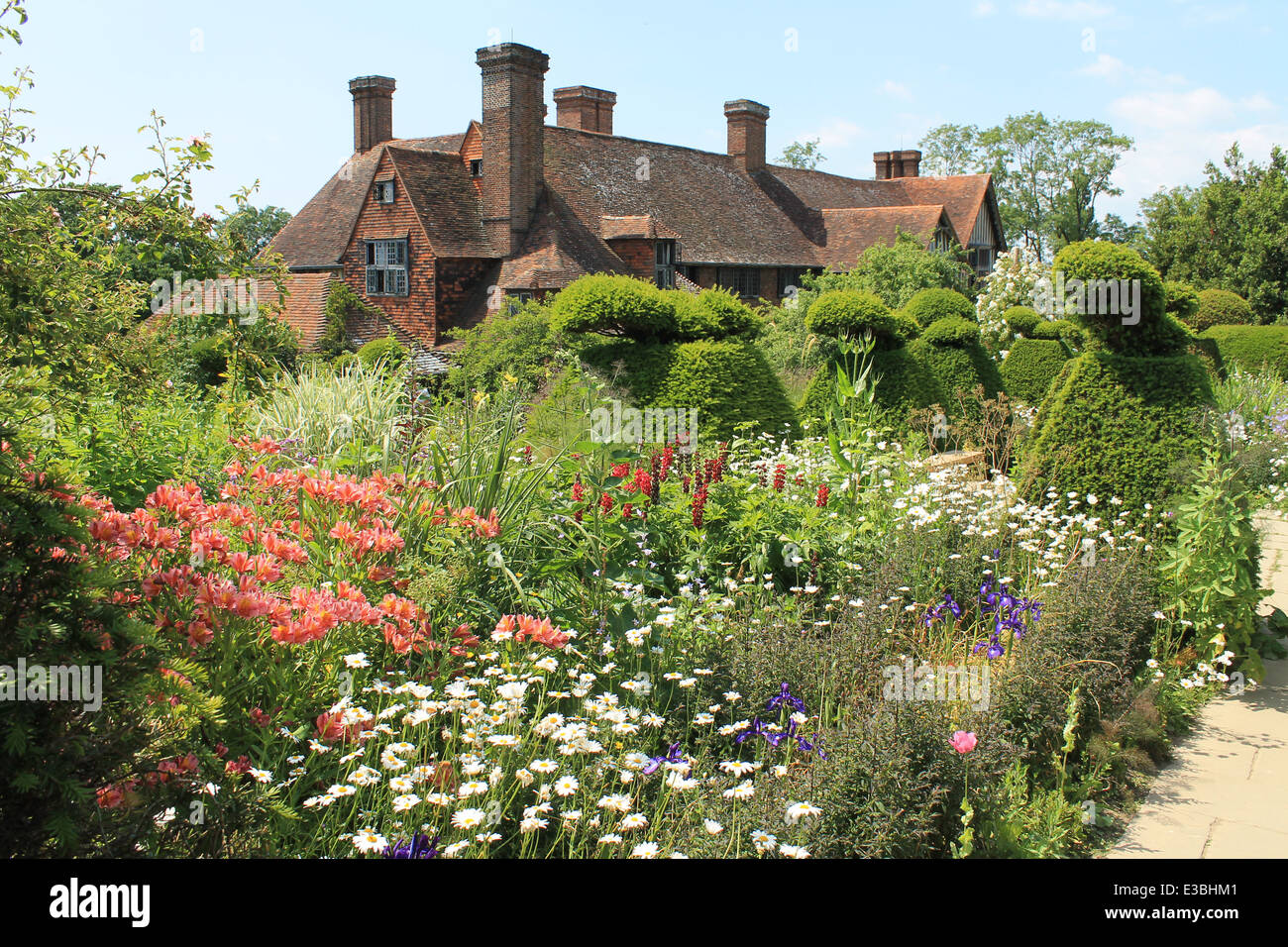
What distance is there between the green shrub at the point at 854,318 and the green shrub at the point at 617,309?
1.80 meters

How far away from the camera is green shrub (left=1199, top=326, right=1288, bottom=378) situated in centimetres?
2112

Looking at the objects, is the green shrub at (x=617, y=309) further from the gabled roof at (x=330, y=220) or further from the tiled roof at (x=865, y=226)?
the tiled roof at (x=865, y=226)

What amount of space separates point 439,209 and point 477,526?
27.3 m

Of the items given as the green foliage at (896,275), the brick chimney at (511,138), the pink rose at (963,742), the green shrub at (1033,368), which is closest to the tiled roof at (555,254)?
the brick chimney at (511,138)

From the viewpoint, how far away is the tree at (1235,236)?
27.4 metres

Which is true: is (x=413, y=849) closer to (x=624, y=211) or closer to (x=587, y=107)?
(x=624, y=211)

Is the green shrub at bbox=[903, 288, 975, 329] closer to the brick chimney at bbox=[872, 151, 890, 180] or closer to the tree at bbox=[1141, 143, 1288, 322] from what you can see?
the tree at bbox=[1141, 143, 1288, 322]

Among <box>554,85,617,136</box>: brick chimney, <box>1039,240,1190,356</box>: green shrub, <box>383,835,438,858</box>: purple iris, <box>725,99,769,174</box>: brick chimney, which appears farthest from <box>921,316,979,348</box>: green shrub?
<box>725,99,769,174</box>: brick chimney

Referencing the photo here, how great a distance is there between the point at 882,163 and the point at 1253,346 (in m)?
33.9

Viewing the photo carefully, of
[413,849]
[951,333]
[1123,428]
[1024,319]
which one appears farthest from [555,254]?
[413,849]

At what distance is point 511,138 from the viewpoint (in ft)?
95.5

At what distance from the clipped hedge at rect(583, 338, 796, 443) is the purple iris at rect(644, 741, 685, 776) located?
292 inches
